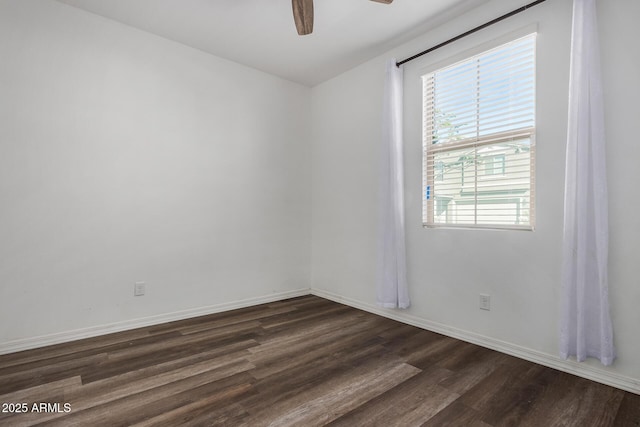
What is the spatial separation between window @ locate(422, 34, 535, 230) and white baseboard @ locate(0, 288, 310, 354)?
2038 millimetres

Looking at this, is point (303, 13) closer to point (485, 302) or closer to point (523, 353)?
point (485, 302)

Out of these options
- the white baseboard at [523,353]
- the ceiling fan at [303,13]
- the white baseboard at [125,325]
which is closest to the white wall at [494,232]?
the white baseboard at [523,353]

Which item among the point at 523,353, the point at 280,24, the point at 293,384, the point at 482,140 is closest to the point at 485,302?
the point at 523,353

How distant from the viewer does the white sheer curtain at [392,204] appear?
9.98 ft

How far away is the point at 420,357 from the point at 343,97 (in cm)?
281

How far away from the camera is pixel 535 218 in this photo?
231 centimetres

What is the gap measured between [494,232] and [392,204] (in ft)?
2.87

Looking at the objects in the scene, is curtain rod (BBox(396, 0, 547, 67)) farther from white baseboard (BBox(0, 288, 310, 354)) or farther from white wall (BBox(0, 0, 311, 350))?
white baseboard (BBox(0, 288, 310, 354))

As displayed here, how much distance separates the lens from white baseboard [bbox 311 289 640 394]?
1.95 m

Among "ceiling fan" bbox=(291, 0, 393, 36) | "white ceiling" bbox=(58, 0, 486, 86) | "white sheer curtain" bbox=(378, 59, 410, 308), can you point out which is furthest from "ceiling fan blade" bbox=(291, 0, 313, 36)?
"white sheer curtain" bbox=(378, 59, 410, 308)

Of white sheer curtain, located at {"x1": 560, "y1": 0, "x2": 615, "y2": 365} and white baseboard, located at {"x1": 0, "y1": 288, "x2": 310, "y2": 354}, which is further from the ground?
white sheer curtain, located at {"x1": 560, "y1": 0, "x2": 615, "y2": 365}

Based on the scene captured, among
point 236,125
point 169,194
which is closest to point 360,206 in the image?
point 236,125

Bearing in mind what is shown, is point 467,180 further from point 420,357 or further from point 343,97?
point 343,97

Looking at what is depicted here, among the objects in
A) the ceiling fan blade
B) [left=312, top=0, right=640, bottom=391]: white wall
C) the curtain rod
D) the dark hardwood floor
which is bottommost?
the dark hardwood floor
